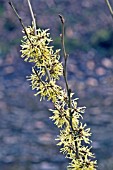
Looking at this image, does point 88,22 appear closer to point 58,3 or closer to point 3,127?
point 58,3

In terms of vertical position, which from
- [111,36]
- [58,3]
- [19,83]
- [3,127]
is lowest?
[3,127]

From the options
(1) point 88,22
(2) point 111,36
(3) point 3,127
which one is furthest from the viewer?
(1) point 88,22

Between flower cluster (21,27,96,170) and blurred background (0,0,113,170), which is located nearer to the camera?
flower cluster (21,27,96,170)

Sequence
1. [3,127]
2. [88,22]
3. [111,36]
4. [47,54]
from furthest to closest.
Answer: [88,22]
[111,36]
[3,127]
[47,54]

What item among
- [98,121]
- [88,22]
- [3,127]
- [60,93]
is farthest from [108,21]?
[60,93]

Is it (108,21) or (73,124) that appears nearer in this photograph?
(73,124)

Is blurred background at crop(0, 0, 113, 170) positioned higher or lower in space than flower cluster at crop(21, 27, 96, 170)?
higher

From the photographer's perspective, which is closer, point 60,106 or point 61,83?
point 60,106

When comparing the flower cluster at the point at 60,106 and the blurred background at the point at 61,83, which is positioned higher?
the blurred background at the point at 61,83
